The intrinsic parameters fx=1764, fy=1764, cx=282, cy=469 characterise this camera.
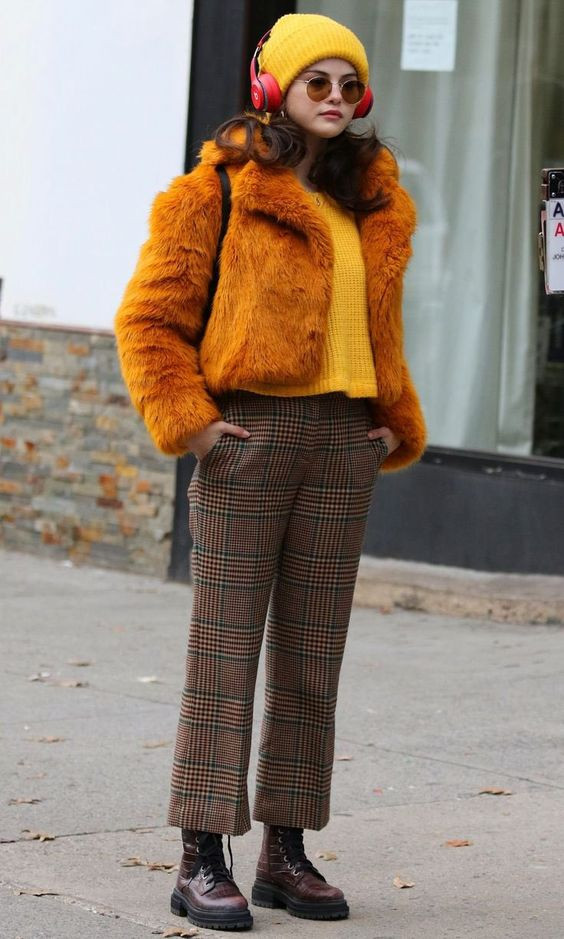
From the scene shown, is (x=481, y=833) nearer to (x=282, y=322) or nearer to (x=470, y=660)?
(x=282, y=322)

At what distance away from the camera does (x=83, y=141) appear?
920 centimetres

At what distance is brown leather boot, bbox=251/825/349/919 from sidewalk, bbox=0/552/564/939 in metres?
0.04

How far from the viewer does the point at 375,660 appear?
7172 millimetres

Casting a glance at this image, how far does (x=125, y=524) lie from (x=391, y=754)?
3.72m

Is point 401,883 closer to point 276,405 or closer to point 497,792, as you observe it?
point 497,792

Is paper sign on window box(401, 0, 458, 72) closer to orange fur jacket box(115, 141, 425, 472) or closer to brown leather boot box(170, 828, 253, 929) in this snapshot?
orange fur jacket box(115, 141, 425, 472)

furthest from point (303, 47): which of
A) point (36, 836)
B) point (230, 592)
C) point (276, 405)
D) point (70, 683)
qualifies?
point (70, 683)

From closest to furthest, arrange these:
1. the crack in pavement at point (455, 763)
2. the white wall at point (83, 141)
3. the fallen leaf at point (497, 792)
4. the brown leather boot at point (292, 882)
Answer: the brown leather boot at point (292, 882), the fallen leaf at point (497, 792), the crack in pavement at point (455, 763), the white wall at point (83, 141)

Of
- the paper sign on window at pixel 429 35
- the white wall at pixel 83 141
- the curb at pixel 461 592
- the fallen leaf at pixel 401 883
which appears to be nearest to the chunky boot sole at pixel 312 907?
the fallen leaf at pixel 401 883

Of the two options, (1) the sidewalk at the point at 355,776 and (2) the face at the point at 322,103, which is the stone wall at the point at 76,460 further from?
(2) the face at the point at 322,103

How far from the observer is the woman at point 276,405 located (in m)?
3.90

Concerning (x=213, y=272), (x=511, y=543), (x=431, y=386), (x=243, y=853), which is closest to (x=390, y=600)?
(x=511, y=543)

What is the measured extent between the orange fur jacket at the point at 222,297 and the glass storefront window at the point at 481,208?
4.57 m

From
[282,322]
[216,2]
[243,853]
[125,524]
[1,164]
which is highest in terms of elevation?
[216,2]
